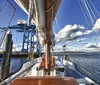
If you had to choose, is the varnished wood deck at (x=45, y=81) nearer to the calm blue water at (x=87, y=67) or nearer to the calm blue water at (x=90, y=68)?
the calm blue water at (x=87, y=67)

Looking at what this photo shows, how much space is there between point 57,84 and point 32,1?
5.16 feet

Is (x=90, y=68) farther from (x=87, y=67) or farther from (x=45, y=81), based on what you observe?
(x=45, y=81)

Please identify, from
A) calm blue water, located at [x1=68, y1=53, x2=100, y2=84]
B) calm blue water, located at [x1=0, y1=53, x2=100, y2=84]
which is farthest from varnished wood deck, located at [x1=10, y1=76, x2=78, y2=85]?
calm blue water, located at [x1=68, y1=53, x2=100, y2=84]

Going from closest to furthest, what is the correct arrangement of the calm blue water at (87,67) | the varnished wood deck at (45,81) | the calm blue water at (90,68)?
the varnished wood deck at (45,81) < the calm blue water at (87,67) < the calm blue water at (90,68)

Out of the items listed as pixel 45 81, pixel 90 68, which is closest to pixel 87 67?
pixel 90 68

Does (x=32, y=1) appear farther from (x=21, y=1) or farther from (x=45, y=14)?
(x=45, y=14)

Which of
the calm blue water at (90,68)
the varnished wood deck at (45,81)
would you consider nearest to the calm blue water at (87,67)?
the calm blue water at (90,68)

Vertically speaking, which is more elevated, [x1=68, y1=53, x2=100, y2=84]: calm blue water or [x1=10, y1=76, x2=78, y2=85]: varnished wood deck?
[x1=10, y1=76, x2=78, y2=85]: varnished wood deck

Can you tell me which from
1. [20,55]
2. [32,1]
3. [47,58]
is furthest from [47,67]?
[20,55]

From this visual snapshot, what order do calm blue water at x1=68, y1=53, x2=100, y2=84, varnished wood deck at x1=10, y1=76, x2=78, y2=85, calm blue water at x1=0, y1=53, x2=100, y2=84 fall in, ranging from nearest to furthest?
varnished wood deck at x1=10, y1=76, x2=78, y2=85 → calm blue water at x1=0, y1=53, x2=100, y2=84 → calm blue water at x1=68, y1=53, x2=100, y2=84

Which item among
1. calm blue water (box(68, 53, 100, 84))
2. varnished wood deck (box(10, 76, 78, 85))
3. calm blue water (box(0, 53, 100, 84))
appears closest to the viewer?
varnished wood deck (box(10, 76, 78, 85))

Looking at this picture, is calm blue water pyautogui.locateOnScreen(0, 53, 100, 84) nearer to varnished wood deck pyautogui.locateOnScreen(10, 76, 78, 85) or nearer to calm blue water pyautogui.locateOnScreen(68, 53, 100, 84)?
calm blue water pyautogui.locateOnScreen(68, 53, 100, 84)

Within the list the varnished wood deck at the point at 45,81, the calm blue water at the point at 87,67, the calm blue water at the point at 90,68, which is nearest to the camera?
the varnished wood deck at the point at 45,81

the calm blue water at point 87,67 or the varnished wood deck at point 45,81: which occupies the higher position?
the varnished wood deck at point 45,81
